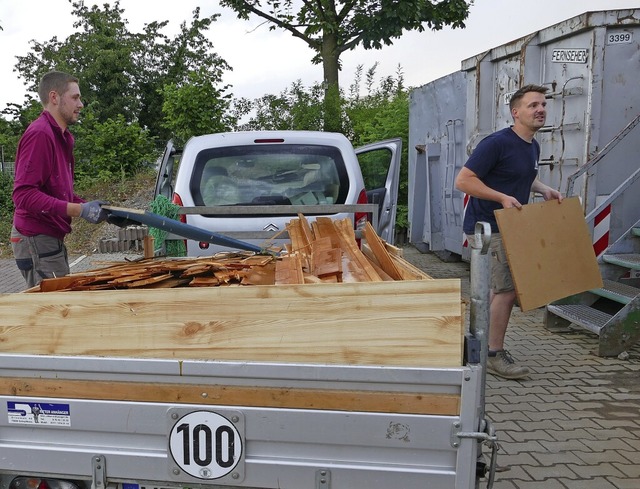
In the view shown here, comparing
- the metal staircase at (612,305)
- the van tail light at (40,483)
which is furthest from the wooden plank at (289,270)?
the metal staircase at (612,305)

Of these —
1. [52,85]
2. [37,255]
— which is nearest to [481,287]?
[37,255]

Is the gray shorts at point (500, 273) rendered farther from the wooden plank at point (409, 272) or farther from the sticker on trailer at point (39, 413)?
the sticker on trailer at point (39, 413)

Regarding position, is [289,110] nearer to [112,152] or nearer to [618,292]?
[112,152]

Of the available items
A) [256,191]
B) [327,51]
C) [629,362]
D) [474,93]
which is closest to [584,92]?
[474,93]

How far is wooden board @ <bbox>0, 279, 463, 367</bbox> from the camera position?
2.15 meters

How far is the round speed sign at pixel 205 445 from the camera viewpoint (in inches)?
85.8

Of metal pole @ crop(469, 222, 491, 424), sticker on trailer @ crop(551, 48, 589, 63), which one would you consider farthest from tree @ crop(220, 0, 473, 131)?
metal pole @ crop(469, 222, 491, 424)

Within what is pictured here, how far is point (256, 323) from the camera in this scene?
2236 millimetres

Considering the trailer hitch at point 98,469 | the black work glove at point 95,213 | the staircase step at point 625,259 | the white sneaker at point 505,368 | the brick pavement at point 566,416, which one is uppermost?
the black work glove at point 95,213

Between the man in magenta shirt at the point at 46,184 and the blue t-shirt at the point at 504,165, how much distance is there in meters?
2.82

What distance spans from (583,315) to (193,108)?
1048cm

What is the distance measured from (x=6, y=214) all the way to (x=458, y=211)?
1259 cm

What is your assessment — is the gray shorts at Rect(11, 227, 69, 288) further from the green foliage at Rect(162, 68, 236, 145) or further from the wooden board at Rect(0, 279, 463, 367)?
the green foliage at Rect(162, 68, 236, 145)

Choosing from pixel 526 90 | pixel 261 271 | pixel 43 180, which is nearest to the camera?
pixel 261 271
